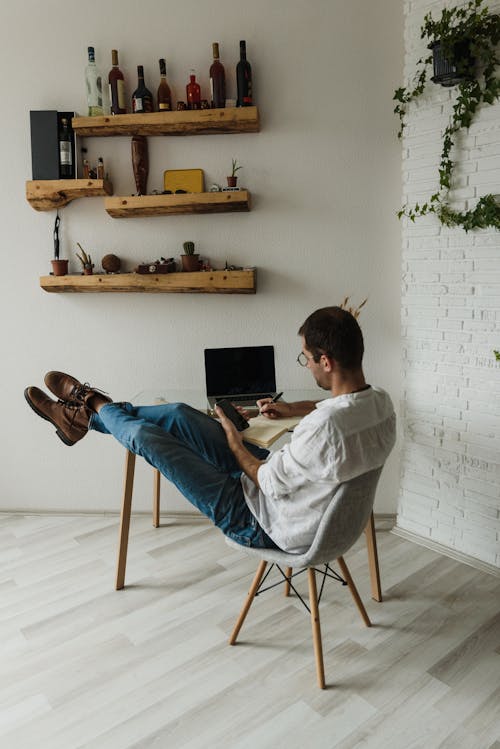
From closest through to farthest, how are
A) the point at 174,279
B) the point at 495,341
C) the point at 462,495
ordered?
the point at 495,341 → the point at 462,495 → the point at 174,279

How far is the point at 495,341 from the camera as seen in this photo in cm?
247

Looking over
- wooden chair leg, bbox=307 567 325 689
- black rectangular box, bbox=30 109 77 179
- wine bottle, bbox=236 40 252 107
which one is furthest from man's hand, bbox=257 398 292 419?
black rectangular box, bbox=30 109 77 179

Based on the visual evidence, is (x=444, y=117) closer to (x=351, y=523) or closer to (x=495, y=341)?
(x=495, y=341)

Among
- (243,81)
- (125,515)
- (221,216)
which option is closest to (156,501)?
(125,515)

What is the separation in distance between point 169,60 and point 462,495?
2.46 m

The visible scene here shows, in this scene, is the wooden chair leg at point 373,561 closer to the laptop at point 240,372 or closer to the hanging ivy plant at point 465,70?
the laptop at point 240,372

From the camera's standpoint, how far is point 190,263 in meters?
2.85

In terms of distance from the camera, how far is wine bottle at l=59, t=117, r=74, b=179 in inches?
112

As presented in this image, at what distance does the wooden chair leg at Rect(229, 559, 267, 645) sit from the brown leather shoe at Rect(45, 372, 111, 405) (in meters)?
0.92

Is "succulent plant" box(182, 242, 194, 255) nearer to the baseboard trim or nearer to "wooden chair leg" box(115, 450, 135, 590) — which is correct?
"wooden chair leg" box(115, 450, 135, 590)

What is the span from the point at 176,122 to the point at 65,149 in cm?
56

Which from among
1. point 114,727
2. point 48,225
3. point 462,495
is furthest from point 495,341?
point 48,225

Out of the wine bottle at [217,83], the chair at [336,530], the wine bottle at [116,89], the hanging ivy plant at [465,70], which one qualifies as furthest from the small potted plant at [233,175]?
the chair at [336,530]

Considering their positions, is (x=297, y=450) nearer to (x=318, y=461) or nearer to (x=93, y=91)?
(x=318, y=461)
